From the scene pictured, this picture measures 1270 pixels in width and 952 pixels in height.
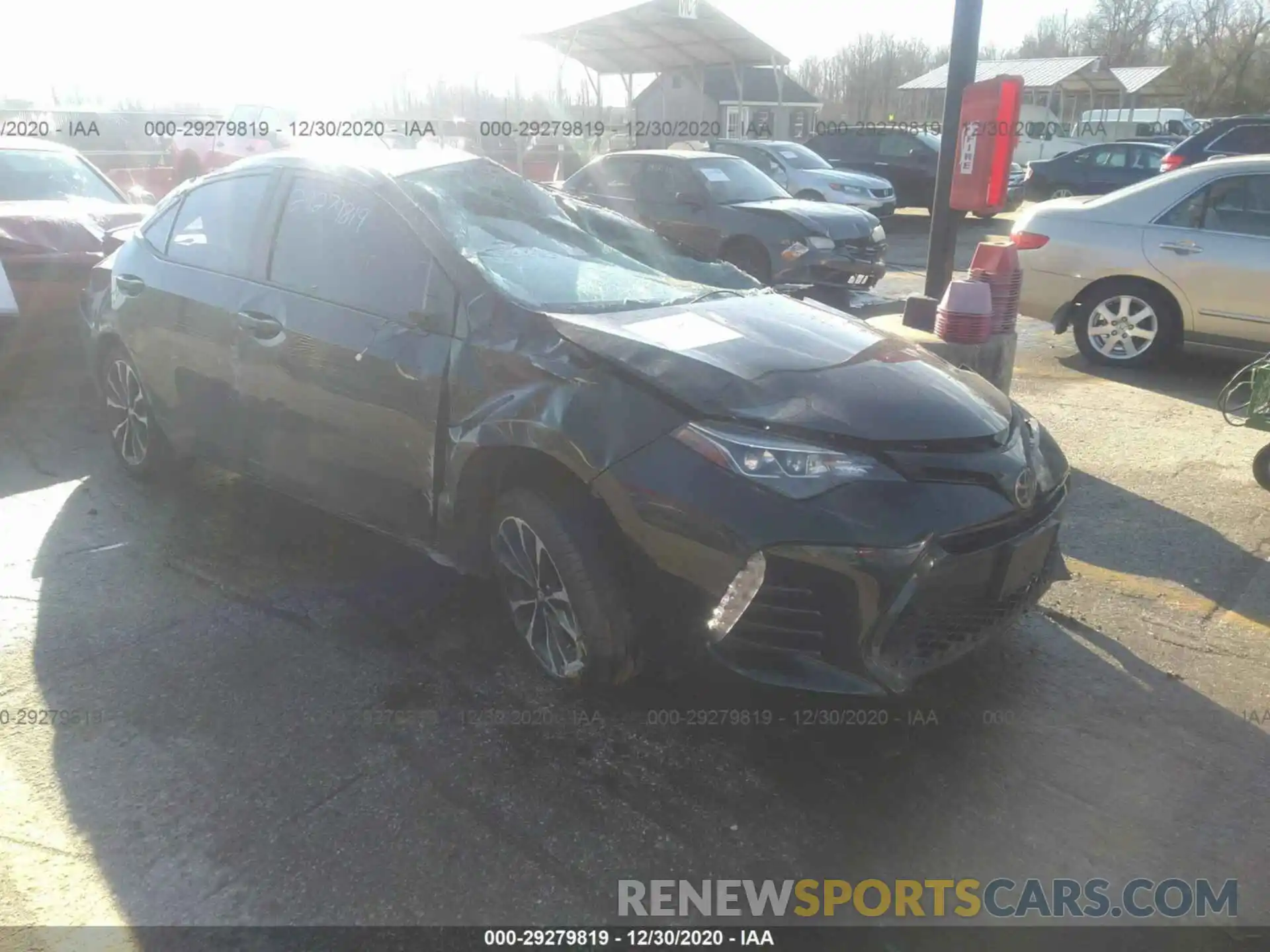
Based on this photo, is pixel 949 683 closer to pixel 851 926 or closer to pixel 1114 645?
pixel 1114 645

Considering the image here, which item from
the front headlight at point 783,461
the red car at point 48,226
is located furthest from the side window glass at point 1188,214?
the red car at point 48,226

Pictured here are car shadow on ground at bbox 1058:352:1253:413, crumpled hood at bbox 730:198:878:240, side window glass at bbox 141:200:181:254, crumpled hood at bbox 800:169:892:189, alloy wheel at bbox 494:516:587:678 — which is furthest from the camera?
crumpled hood at bbox 800:169:892:189

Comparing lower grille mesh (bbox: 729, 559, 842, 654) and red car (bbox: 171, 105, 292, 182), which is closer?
lower grille mesh (bbox: 729, 559, 842, 654)

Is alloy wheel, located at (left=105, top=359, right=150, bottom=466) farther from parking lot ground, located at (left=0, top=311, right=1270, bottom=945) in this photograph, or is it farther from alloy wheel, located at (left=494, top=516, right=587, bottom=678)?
alloy wheel, located at (left=494, top=516, right=587, bottom=678)

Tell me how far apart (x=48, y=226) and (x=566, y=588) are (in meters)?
6.36

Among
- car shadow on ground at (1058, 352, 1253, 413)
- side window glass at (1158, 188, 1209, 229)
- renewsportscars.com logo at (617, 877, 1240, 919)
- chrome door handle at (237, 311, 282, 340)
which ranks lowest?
car shadow on ground at (1058, 352, 1253, 413)

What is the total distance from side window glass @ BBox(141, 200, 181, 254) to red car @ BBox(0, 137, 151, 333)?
7.96 feet

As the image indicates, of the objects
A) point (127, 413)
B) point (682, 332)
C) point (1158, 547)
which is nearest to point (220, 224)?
point (127, 413)

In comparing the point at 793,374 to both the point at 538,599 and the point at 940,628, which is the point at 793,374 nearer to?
the point at 940,628

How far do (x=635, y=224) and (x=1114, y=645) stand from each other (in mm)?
2630

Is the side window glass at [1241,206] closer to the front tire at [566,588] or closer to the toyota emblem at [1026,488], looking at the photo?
the toyota emblem at [1026,488]

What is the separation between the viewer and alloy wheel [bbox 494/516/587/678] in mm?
3145

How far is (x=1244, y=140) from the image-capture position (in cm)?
1508

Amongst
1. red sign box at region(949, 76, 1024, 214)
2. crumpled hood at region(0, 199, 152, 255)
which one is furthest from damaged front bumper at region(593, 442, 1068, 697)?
crumpled hood at region(0, 199, 152, 255)
